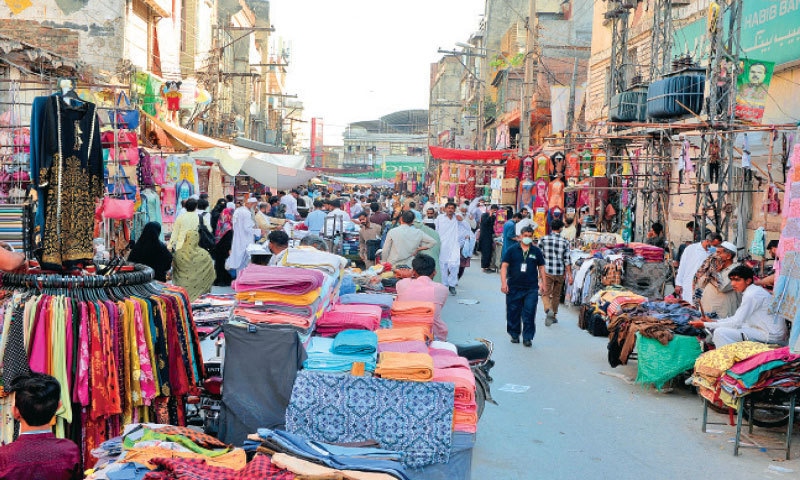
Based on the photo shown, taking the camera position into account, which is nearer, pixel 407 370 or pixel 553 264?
pixel 407 370

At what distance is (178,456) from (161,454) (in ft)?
0.28

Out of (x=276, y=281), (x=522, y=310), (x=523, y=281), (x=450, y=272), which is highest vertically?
(x=276, y=281)

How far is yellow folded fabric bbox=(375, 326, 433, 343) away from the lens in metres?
6.32

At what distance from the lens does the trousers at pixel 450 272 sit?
17094 mm

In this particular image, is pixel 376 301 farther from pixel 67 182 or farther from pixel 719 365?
pixel 719 365

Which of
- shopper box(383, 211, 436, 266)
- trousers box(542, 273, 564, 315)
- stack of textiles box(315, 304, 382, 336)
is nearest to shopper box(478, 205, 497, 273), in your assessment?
trousers box(542, 273, 564, 315)

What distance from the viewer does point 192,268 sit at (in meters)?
12.0

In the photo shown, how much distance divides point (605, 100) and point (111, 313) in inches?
994

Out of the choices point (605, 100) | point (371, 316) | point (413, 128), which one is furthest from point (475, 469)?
point (413, 128)

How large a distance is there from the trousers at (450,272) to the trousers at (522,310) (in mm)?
4730

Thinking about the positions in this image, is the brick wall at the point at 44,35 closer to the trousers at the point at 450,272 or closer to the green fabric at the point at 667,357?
the trousers at the point at 450,272

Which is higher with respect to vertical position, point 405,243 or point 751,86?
point 751,86

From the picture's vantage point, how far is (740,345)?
8180mm

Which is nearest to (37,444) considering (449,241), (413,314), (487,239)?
(413,314)
